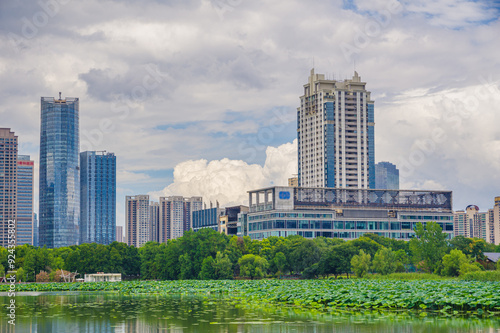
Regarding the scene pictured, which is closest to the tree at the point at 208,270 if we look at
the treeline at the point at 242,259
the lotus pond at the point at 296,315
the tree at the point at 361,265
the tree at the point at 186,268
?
the treeline at the point at 242,259

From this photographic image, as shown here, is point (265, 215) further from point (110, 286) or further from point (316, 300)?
point (316, 300)

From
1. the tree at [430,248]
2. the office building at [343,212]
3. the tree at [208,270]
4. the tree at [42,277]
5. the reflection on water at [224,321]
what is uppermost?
the office building at [343,212]

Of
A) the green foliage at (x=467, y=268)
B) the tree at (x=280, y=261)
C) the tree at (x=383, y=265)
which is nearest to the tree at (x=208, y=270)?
the tree at (x=280, y=261)

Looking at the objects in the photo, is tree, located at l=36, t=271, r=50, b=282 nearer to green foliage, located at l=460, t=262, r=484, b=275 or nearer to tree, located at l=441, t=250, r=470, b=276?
tree, located at l=441, t=250, r=470, b=276

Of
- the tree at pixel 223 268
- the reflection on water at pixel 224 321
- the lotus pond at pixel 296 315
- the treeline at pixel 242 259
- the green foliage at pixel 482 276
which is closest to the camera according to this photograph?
the reflection on water at pixel 224 321

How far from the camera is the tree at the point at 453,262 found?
9400 centimetres

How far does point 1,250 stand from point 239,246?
4666 cm

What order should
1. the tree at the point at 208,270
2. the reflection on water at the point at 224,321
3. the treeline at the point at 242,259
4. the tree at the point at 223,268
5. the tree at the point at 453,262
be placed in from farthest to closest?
the tree at the point at 223,268 < the tree at the point at 208,270 < the treeline at the point at 242,259 < the tree at the point at 453,262 < the reflection on water at the point at 224,321

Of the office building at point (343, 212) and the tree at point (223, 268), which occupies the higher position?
the office building at point (343, 212)

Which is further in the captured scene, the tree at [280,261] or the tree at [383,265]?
the tree at [280,261]

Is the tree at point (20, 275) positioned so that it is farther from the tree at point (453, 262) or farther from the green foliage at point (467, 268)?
the green foliage at point (467, 268)

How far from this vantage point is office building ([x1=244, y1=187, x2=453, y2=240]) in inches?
7106

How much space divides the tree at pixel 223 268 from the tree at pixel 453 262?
1410 inches

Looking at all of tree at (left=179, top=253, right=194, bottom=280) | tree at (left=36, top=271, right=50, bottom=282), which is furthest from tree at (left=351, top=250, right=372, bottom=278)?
tree at (left=36, top=271, right=50, bottom=282)
